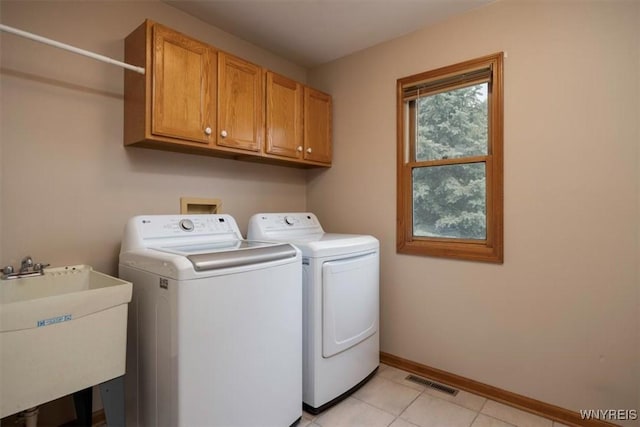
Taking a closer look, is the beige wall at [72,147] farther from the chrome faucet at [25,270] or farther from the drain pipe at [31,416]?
the drain pipe at [31,416]

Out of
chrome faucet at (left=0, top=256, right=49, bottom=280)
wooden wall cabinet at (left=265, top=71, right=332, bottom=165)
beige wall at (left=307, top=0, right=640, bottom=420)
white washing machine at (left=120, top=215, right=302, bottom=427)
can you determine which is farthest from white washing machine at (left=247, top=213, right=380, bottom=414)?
chrome faucet at (left=0, top=256, right=49, bottom=280)

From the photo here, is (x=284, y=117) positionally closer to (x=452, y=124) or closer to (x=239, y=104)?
(x=239, y=104)

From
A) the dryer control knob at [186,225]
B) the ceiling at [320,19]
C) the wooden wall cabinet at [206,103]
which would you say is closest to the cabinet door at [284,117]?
the wooden wall cabinet at [206,103]

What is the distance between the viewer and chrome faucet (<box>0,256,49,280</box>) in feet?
4.83

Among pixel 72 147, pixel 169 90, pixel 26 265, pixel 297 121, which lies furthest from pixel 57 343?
pixel 297 121

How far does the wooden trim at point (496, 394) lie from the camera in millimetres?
1789

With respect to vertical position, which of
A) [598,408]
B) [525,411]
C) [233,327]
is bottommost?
[525,411]

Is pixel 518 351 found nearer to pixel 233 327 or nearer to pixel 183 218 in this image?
pixel 233 327

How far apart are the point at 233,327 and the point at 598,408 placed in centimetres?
195

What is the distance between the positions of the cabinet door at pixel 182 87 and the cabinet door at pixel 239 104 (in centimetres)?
6

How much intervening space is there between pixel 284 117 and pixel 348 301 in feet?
4.57

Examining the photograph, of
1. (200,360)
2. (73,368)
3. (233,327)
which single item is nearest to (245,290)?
(233,327)

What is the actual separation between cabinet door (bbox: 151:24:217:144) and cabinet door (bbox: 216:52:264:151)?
0.06 metres

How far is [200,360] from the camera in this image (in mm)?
1352
